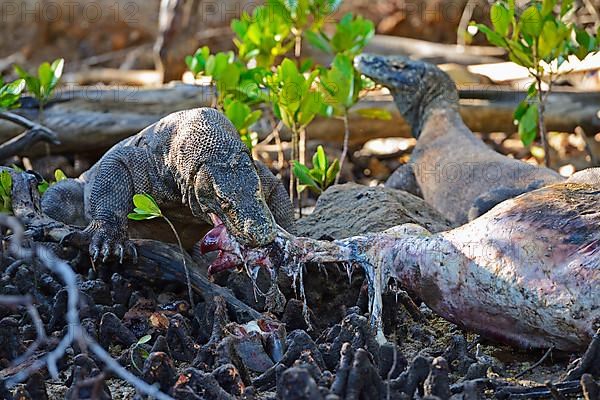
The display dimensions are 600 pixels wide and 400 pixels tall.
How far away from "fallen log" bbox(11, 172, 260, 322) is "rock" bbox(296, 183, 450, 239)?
2.47 feet

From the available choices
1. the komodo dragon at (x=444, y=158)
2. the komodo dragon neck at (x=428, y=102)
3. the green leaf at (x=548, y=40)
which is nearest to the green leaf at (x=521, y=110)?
the komodo dragon at (x=444, y=158)

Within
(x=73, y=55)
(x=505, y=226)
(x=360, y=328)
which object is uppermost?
(x=505, y=226)

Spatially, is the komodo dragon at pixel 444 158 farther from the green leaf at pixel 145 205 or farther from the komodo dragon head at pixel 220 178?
the green leaf at pixel 145 205

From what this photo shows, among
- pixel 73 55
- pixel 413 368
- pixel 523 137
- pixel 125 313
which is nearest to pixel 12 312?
pixel 125 313

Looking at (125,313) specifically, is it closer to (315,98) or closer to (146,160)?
(146,160)

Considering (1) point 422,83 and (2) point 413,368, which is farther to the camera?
(1) point 422,83

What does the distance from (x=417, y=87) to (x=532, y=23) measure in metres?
2.35

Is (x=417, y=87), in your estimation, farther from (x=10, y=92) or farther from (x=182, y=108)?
(x=10, y=92)

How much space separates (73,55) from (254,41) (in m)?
9.25

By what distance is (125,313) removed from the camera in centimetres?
421

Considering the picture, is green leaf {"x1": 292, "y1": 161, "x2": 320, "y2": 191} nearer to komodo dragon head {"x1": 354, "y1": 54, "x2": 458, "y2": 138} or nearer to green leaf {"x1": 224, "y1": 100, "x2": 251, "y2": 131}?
green leaf {"x1": 224, "y1": 100, "x2": 251, "y2": 131}

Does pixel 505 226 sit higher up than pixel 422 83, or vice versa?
pixel 505 226

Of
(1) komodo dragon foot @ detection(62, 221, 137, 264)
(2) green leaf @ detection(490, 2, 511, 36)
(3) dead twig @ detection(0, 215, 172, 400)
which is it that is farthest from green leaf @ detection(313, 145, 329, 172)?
A: (3) dead twig @ detection(0, 215, 172, 400)

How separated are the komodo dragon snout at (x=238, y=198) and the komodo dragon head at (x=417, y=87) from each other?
4.14 m
